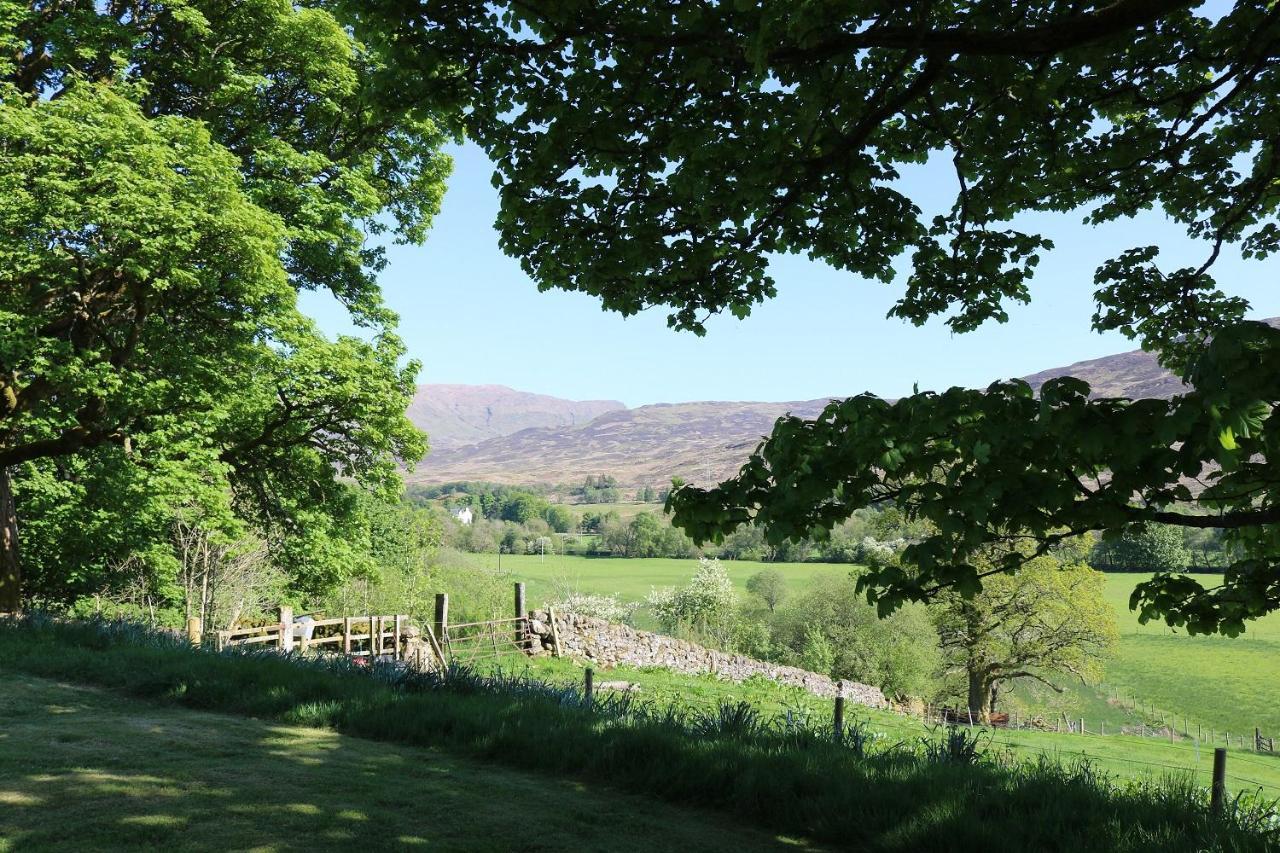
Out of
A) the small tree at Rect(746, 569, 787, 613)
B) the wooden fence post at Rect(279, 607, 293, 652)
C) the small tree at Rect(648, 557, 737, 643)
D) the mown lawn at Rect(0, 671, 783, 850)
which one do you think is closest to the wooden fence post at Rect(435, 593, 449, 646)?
the wooden fence post at Rect(279, 607, 293, 652)

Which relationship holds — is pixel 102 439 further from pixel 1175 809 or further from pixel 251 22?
pixel 1175 809

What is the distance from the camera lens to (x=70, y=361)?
13.1 m

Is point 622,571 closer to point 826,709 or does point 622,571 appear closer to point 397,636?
point 826,709

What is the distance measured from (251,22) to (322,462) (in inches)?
337

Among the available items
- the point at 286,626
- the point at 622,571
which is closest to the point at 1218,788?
the point at 286,626

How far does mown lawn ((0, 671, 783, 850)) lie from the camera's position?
4.84 meters

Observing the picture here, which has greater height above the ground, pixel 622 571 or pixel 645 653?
pixel 645 653

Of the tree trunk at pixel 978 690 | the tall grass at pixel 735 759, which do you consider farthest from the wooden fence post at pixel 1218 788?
the tree trunk at pixel 978 690

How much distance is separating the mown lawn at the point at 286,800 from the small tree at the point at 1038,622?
30.1m

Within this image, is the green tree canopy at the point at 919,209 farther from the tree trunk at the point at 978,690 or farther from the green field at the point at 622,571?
the green field at the point at 622,571

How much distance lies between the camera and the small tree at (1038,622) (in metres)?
34.0

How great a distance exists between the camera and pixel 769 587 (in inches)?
2992

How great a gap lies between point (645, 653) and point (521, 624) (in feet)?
17.4

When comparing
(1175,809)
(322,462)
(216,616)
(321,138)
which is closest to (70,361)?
(322,462)
